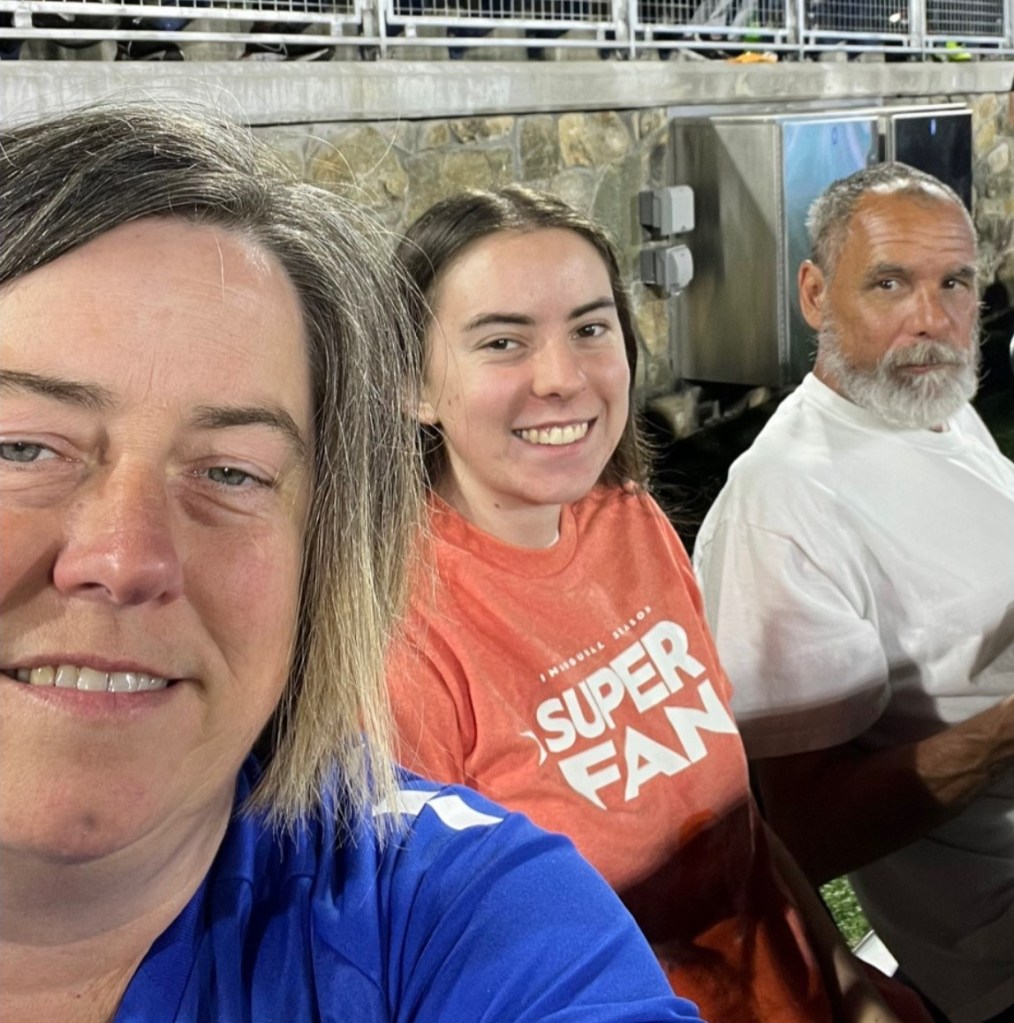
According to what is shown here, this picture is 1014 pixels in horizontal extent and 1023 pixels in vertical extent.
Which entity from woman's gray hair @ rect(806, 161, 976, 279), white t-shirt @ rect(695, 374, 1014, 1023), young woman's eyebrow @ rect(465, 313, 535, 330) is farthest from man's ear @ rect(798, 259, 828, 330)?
young woman's eyebrow @ rect(465, 313, 535, 330)

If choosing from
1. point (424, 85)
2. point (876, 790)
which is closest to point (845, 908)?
point (876, 790)

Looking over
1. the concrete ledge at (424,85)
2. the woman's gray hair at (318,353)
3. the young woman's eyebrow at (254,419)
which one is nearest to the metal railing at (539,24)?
the concrete ledge at (424,85)

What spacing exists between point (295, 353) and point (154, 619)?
5.9 inches

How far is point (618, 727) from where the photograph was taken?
101 centimetres

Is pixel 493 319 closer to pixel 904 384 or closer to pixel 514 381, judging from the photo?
pixel 514 381

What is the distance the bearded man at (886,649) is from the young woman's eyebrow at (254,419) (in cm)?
81

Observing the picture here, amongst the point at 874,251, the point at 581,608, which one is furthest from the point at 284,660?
the point at 874,251

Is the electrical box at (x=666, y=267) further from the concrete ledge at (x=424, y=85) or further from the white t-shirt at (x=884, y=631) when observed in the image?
the white t-shirt at (x=884, y=631)

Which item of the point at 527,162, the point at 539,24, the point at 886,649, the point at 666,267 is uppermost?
the point at 539,24

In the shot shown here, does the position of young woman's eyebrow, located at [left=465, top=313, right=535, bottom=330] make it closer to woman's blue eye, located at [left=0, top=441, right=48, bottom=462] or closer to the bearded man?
the bearded man

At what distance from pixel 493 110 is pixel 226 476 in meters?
2.51

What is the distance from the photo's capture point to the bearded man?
4.22ft

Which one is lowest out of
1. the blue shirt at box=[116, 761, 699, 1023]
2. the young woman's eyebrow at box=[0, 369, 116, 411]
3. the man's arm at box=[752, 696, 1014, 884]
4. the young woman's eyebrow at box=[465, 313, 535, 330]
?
the man's arm at box=[752, 696, 1014, 884]

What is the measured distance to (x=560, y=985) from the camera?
0.54 m
